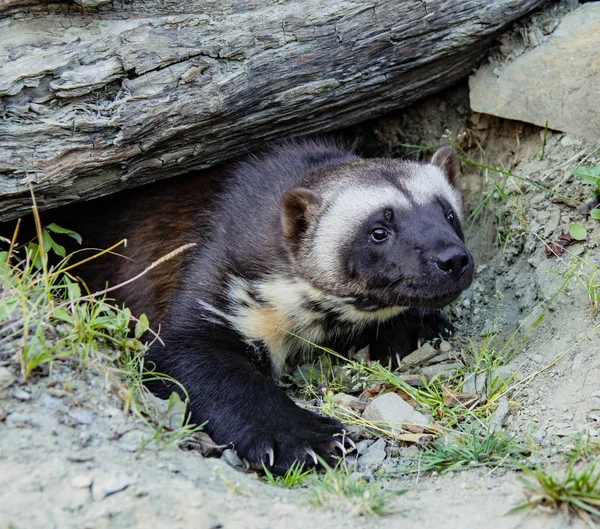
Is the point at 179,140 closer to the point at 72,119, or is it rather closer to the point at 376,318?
the point at 72,119

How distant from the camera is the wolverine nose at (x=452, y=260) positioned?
3.66 meters

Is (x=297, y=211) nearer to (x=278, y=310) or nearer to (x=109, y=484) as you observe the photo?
Result: (x=278, y=310)

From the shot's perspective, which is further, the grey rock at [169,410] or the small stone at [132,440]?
the grey rock at [169,410]

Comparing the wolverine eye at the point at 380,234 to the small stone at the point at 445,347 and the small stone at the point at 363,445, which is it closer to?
the small stone at the point at 363,445

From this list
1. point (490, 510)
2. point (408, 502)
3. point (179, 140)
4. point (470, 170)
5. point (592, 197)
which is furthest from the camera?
point (470, 170)

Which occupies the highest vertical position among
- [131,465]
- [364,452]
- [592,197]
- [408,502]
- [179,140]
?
[179,140]

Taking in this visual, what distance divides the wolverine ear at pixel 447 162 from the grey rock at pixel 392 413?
1510 mm

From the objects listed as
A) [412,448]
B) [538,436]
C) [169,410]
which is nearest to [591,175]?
[538,436]

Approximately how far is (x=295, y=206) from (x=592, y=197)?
6.34 feet

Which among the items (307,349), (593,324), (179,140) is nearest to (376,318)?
(307,349)

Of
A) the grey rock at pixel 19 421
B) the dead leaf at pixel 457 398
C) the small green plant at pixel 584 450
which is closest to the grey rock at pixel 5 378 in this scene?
the grey rock at pixel 19 421

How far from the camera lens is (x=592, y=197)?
4.67 m

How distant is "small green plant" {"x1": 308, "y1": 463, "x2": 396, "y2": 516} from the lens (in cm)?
279

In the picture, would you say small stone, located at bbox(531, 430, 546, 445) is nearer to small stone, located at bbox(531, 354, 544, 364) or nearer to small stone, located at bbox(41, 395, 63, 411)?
small stone, located at bbox(531, 354, 544, 364)
